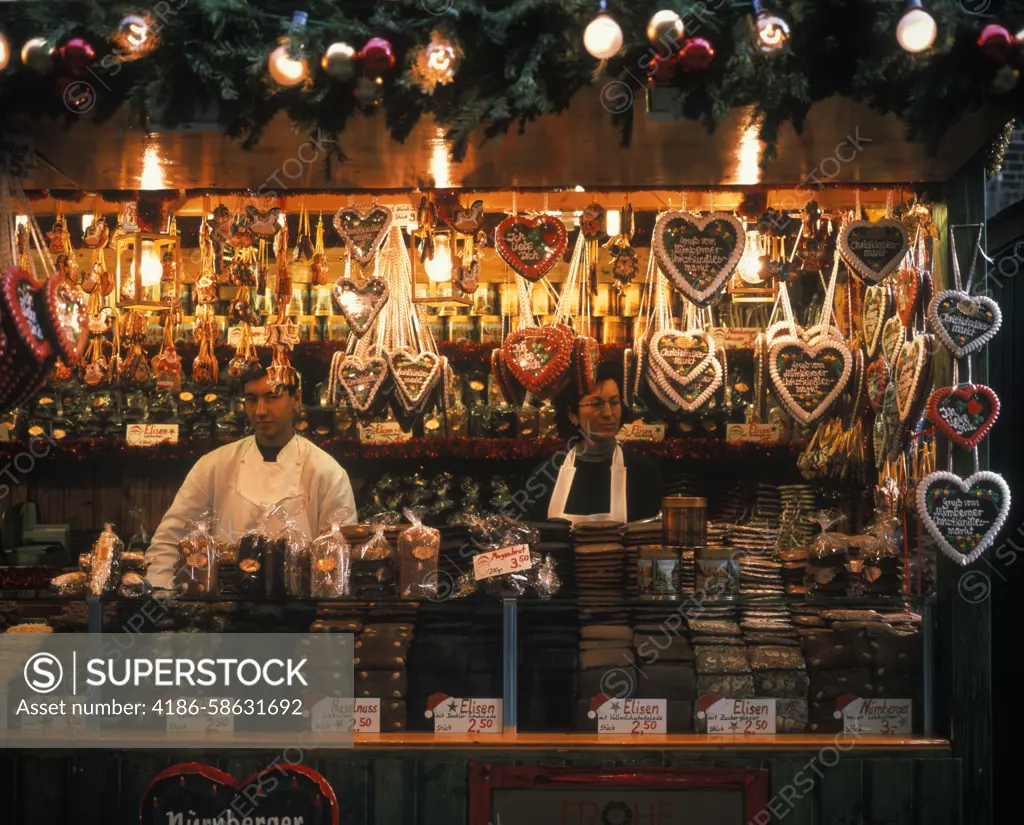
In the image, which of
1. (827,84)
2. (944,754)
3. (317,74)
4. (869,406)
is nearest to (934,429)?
(869,406)

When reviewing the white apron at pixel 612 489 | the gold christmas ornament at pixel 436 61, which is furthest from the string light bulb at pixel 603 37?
the white apron at pixel 612 489

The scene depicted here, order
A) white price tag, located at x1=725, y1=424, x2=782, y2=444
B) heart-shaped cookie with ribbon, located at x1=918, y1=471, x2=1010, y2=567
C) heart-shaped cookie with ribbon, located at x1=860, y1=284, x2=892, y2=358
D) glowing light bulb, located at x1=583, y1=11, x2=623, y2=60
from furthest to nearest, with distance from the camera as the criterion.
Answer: white price tag, located at x1=725, y1=424, x2=782, y2=444 → heart-shaped cookie with ribbon, located at x1=860, y1=284, x2=892, y2=358 → heart-shaped cookie with ribbon, located at x1=918, y1=471, x2=1010, y2=567 → glowing light bulb, located at x1=583, y1=11, x2=623, y2=60

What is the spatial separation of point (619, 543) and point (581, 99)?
158cm

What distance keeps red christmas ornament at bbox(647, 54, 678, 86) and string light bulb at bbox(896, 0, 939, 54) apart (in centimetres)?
62

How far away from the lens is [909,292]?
4.09 metres

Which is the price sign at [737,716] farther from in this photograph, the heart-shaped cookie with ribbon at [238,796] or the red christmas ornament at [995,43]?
the red christmas ornament at [995,43]

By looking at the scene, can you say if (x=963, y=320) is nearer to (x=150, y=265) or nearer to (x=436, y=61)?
(x=436, y=61)

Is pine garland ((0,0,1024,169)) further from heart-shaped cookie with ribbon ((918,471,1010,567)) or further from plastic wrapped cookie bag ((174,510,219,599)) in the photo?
plastic wrapped cookie bag ((174,510,219,599))

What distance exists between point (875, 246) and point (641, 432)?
226 centimetres

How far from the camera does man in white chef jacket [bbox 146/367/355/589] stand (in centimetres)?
569

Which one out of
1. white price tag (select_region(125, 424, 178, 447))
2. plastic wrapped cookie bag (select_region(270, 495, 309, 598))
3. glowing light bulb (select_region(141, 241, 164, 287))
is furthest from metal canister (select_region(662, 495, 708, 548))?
white price tag (select_region(125, 424, 178, 447))

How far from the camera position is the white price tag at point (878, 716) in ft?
12.8

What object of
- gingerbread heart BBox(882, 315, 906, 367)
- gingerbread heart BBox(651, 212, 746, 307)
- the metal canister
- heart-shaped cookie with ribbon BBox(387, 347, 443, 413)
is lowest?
the metal canister

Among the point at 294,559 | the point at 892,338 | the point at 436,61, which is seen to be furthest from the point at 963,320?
the point at 294,559
